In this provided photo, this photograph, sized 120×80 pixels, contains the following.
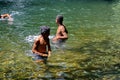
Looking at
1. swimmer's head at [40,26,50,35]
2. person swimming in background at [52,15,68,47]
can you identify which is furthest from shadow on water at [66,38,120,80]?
swimmer's head at [40,26,50,35]

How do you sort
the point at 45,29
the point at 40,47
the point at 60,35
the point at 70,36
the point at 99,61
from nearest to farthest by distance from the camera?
the point at 45,29 → the point at 40,47 → the point at 99,61 → the point at 60,35 → the point at 70,36

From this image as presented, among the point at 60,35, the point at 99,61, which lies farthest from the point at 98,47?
the point at 99,61

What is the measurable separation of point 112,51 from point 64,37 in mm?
2585

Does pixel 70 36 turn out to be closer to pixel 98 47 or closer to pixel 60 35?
pixel 60 35

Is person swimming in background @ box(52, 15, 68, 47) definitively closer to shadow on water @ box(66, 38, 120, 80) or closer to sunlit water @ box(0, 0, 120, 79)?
sunlit water @ box(0, 0, 120, 79)

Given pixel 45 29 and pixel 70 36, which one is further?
pixel 70 36

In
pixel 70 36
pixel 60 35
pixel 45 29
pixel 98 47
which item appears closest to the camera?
pixel 45 29

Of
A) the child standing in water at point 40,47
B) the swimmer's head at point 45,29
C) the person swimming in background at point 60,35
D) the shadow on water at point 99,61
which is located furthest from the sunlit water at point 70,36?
the swimmer's head at point 45,29

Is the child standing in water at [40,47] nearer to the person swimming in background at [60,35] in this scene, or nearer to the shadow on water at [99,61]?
the shadow on water at [99,61]

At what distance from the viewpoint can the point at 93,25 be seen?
21984 mm

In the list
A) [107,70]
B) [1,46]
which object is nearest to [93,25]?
[1,46]

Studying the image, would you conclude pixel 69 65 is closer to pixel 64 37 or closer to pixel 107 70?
pixel 107 70

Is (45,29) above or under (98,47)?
above

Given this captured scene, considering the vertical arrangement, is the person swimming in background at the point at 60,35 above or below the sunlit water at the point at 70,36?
above
